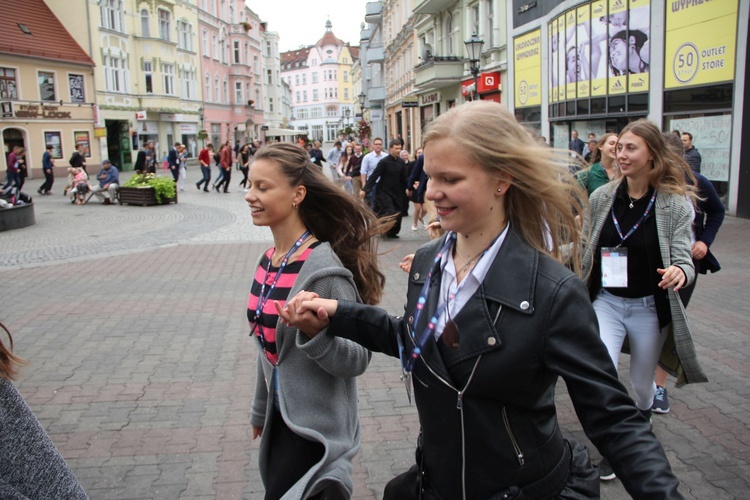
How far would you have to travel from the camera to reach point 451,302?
169 cm

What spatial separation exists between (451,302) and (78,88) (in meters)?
40.6

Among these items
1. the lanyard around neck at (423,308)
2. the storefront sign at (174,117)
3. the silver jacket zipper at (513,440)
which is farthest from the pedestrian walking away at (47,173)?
the silver jacket zipper at (513,440)

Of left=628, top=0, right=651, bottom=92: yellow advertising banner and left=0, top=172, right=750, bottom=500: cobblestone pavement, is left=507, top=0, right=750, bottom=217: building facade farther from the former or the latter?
left=0, top=172, right=750, bottom=500: cobblestone pavement

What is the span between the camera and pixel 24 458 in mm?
1683

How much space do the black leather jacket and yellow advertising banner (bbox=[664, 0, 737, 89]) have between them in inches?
545

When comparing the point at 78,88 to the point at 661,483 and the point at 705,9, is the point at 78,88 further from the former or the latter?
the point at 661,483

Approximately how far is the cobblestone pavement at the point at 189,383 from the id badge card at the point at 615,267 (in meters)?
1.11

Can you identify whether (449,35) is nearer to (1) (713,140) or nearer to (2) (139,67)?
(1) (713,140)

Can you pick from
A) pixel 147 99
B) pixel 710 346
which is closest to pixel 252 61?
pixel 147 99

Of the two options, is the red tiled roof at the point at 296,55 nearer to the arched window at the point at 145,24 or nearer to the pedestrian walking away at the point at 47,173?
the arched window at the point at 145,24

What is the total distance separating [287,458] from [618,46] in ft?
56.5

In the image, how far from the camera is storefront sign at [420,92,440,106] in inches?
1350

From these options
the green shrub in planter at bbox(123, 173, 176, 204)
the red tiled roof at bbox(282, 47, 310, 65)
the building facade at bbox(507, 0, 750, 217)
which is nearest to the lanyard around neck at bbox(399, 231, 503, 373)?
the building facade at bbox(507, 0, 750, 217)

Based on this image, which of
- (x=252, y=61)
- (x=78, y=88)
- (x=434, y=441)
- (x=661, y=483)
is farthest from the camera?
(x=252, y=61)
